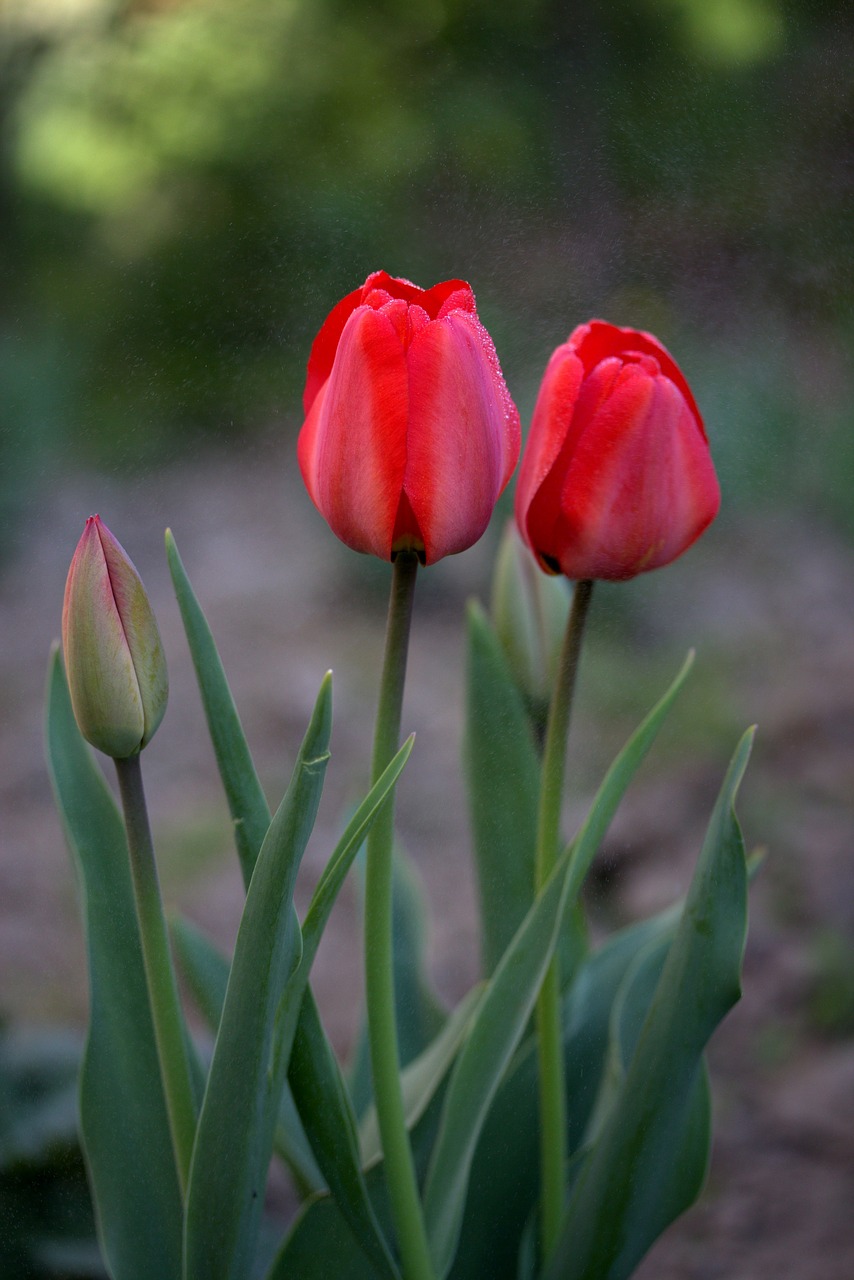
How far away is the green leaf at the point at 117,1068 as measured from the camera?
295 millimetres

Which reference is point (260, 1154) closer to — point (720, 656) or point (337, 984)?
point (720, 656)

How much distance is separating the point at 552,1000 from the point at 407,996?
10cm

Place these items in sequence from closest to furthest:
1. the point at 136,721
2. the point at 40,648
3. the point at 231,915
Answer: the point at 136,721 → the point at 40,648 → the point at 231,915

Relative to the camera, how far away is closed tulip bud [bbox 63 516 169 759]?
23 cm

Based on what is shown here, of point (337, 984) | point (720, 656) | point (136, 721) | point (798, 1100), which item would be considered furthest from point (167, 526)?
point (798, 1100)

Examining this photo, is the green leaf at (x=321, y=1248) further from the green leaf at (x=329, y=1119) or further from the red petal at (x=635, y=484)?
the red petal at (x=635, y=484)

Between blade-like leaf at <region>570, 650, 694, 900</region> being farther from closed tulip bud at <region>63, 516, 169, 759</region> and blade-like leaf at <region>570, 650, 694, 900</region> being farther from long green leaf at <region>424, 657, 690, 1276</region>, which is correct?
closed tulip bud at <region>63, 516, 169, 759</region>

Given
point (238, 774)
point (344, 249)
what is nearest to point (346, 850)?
point (238, 774)

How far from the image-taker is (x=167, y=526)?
29cm

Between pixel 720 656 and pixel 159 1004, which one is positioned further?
pixel 720 656

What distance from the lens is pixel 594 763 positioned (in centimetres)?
33

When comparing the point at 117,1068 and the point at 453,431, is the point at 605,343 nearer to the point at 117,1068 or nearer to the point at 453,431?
the point at 453,431

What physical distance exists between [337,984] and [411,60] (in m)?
0.43

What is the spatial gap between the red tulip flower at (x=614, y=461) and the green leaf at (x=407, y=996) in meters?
0.18
